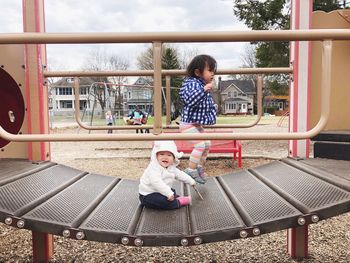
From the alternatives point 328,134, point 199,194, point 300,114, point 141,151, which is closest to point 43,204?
point 199,194

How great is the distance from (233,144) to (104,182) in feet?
14.4

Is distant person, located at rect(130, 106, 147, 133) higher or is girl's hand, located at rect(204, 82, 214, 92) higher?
girl's hand, located at rect(204, 82, 214, 92)

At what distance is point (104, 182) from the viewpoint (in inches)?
114

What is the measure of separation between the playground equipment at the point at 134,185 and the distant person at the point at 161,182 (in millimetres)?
71

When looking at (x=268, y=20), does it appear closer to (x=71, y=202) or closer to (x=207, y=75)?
(x=207, y=75)

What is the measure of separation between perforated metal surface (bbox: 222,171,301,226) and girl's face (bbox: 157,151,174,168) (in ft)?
1.59

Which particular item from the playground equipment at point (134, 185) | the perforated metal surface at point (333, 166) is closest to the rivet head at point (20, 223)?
the playground equipment at point (134, 185)

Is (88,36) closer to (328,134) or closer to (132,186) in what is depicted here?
(132,186)

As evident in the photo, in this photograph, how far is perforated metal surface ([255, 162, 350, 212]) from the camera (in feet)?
6.38

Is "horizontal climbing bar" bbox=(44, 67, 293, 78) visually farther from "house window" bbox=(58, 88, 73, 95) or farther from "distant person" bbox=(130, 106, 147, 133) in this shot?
"house window" bbox=(58, 88, 73, 95)

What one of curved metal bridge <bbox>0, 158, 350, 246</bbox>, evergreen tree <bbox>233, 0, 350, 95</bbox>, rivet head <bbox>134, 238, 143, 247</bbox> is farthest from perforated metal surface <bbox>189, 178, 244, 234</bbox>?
evergreen tree <bbox>233, 0, 350, 95</bbox>

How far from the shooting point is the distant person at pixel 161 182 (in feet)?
7.55

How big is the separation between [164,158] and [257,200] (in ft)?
1.97

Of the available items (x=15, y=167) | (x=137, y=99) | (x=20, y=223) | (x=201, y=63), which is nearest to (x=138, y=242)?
(x=20, y=223)
